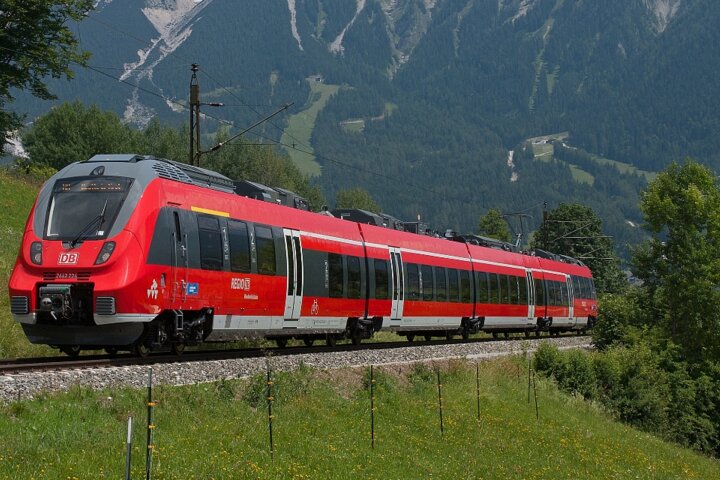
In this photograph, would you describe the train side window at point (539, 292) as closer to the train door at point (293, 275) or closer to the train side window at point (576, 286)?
the train side window at point (576, 286)

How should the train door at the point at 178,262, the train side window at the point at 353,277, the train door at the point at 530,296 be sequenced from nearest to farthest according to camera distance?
the train door at the point at 178,262
the train side window at the point at 353,277
the train door at the point at 530,296

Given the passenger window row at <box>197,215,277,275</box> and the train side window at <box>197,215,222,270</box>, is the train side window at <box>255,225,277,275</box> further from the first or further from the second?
the train side window at <box>197,215,222,270</box>

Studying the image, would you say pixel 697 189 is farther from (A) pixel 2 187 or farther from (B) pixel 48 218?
(B) pixel 48 218

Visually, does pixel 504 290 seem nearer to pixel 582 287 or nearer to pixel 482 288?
pixel 482 288

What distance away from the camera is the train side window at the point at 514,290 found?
44750 mm

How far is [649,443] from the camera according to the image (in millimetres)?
30828

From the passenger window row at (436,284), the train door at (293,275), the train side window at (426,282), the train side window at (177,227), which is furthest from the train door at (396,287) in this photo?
the train side window at (177,227)

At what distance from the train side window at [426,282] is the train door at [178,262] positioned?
15775 mm

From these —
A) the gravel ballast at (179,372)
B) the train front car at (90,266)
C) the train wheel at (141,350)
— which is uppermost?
the train front car at (90,266)

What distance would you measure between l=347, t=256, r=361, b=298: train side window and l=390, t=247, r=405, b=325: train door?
113 inches

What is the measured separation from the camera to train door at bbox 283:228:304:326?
2470 cm

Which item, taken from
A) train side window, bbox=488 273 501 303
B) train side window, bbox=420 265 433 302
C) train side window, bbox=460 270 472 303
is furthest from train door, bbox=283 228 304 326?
train side window, bbox=488 273 501 303

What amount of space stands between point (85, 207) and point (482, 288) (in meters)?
24.3

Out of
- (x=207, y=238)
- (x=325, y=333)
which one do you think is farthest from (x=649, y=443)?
(x=207, y=238)
